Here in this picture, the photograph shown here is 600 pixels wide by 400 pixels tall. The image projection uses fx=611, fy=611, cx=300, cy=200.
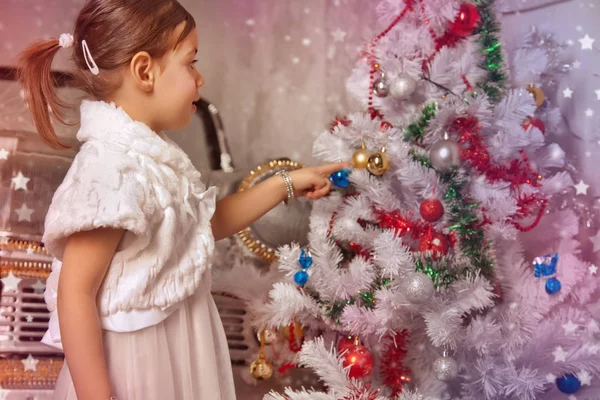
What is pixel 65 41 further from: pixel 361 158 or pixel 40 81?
pixel 361 158

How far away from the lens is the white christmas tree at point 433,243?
1.14m

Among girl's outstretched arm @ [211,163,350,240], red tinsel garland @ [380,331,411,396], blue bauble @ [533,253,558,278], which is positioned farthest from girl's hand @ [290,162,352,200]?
blue bauble @ [533,253,558,278]

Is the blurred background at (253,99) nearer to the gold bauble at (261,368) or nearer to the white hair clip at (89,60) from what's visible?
the gold bauble at (261,368)

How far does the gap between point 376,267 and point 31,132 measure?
872 millimetres

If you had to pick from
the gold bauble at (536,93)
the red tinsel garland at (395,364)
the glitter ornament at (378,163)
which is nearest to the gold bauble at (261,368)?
the red tinsel garland at (395,364)

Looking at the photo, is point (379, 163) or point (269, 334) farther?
point (269, 334)

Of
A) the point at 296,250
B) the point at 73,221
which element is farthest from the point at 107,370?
the point at 296,250

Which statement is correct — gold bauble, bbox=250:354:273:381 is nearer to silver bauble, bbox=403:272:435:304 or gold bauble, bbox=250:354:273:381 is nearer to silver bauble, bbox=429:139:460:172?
silver bauble, bbox=403:272:435:304

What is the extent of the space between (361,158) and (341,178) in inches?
2.3

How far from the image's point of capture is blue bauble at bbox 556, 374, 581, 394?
4.25 feet

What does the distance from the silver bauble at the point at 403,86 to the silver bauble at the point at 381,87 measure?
0.02 meters

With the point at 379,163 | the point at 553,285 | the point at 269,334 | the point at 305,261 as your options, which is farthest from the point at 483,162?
the point at 269,334

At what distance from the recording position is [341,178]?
124 centimetres

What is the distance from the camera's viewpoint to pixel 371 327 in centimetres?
117
